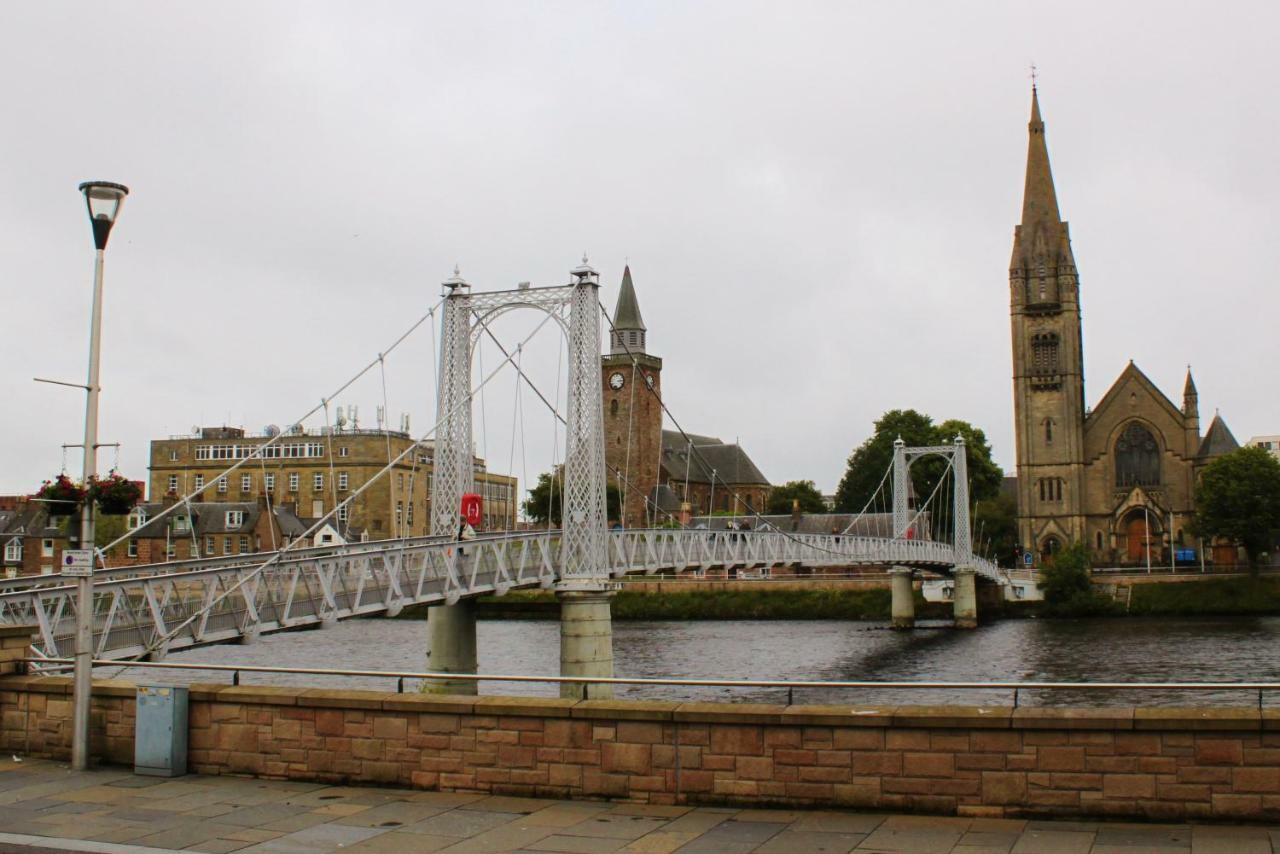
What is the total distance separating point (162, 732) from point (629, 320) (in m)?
109

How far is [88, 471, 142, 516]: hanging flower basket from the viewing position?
1317 cm

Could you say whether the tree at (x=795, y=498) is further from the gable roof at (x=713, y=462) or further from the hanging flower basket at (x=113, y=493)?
the hanging flower basket at (x=113, y=493)

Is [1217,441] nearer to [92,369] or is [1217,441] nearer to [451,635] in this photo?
[451,635]

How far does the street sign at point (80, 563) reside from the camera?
12602 mm

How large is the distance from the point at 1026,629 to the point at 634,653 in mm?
25341

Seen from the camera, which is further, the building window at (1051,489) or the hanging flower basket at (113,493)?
the building window at (1051,489)

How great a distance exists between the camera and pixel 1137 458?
95.1 metres

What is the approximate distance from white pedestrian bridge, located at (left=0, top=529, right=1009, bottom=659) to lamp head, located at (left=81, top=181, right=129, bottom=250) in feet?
16.9

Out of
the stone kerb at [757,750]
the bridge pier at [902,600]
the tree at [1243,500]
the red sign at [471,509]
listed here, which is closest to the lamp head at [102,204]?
the stone kerb at [757,750]

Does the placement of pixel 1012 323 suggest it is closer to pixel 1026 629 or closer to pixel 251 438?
pixel 1026 629

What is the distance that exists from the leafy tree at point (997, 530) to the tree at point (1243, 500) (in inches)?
951

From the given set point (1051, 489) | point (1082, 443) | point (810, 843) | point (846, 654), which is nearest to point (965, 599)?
point (1051, 489)

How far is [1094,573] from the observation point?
3194 inches

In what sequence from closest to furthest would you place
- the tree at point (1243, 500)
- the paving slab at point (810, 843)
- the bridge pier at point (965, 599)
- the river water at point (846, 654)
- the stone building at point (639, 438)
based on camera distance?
the paving slab at point (810, 843)
the river water at point (846, 654)
the bridge pier at point (965, 599)
the tree at point (1243, 500)
the stone building at point (639, 438)
